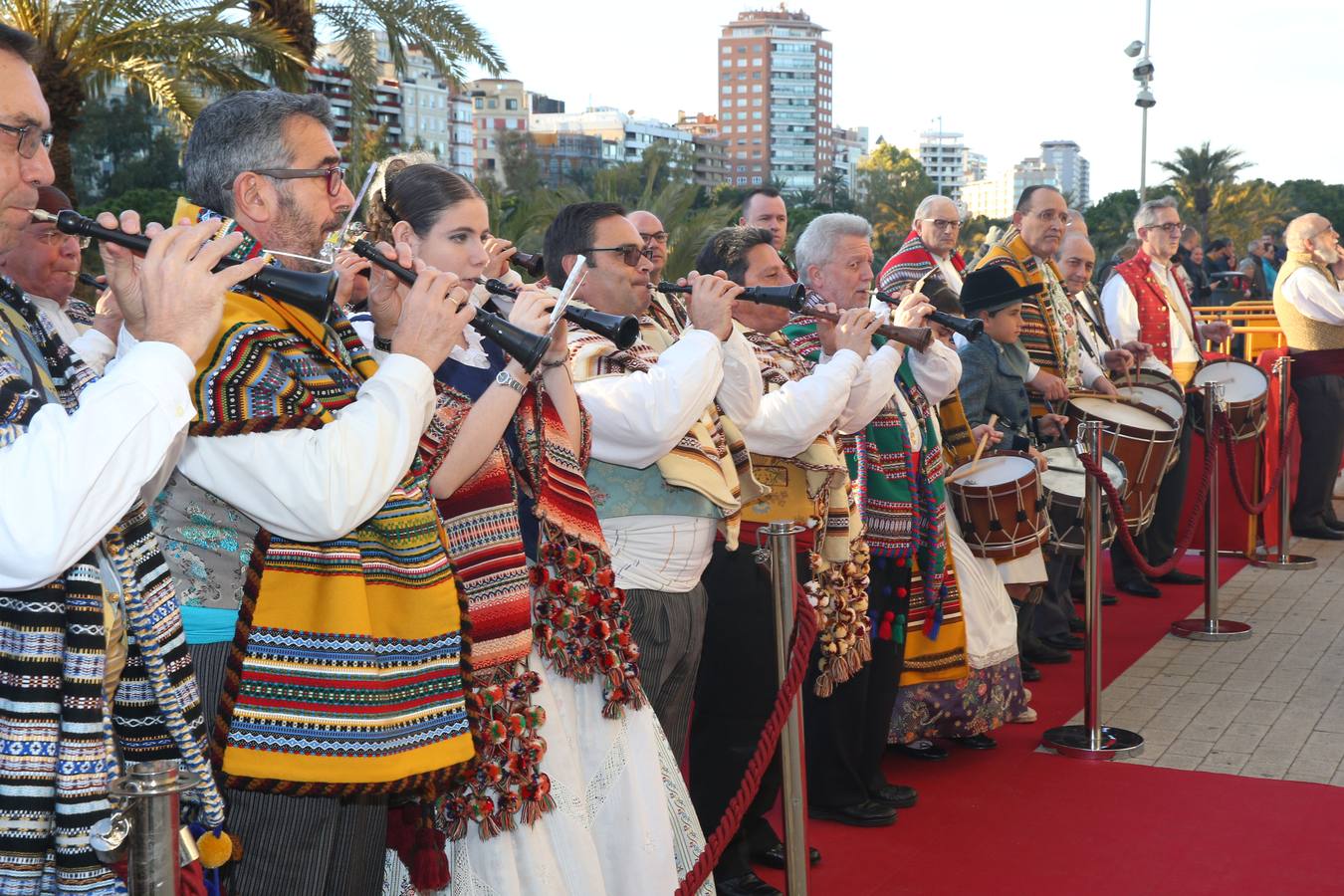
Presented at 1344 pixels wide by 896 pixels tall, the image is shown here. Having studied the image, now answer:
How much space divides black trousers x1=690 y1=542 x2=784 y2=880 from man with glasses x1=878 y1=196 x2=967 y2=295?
2.57m

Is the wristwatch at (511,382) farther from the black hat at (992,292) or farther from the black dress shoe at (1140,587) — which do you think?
the black dress shoe at (1140,587)

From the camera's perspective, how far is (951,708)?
17.2ft

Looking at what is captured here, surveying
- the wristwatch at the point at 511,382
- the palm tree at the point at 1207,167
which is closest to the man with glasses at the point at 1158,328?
the wristwatch at the point at 511,382

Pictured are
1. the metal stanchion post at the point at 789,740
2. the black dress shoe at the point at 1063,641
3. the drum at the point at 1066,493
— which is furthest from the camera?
the black dress shoe at the point at 1063,641

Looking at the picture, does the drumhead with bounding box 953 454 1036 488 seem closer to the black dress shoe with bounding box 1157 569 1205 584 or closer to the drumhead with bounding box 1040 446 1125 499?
the drumhead with bounding box 1040 446 1125 499

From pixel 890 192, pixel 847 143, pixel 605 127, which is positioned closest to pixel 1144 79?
pixel 890 192

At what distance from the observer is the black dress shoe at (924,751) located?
17.5 ft

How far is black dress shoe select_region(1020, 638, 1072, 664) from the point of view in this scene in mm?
6750

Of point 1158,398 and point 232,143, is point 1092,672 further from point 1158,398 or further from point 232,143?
point 232,143

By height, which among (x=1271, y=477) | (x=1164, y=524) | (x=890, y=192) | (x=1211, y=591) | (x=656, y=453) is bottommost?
(x=1211, y=591)

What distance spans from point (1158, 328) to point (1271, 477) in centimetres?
115

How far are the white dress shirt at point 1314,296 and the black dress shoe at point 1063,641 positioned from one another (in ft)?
12.8

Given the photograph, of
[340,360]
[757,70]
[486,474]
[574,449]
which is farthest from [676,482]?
[757,70]

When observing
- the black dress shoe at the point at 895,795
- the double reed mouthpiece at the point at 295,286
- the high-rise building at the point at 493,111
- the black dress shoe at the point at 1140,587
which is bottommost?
the black dress shoe at the point at 1140,587
